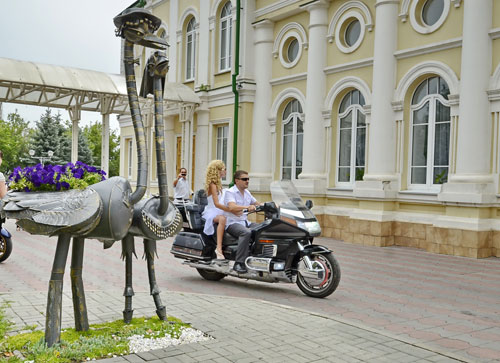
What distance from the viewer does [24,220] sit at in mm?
4059

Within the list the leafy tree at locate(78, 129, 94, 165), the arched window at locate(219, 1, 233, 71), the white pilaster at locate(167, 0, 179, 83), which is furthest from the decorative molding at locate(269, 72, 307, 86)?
the leafy tree at locate(78, 129, 94, 165)

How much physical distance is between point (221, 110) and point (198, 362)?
1625cm

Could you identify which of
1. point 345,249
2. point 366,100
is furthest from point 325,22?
point 345,249

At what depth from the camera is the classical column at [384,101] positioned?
1341 cm

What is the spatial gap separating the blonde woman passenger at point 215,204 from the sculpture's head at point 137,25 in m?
3.34

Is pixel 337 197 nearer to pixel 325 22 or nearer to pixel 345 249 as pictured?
pixel 345 249

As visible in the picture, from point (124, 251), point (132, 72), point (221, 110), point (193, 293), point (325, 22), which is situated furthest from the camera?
point (221, 110)

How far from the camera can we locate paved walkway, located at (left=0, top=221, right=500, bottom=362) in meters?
4.69

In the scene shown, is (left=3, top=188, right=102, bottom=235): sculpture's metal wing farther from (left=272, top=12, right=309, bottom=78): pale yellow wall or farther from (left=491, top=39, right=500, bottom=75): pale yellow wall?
(left=272, top=12, right=309, bottom=78): pale yellow wall

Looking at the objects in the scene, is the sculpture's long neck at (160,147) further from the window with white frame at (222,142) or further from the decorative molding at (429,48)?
the window with white frame at (222,142)

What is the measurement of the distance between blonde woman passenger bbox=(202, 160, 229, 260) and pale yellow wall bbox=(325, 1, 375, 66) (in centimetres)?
817

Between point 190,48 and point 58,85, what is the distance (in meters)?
7.67


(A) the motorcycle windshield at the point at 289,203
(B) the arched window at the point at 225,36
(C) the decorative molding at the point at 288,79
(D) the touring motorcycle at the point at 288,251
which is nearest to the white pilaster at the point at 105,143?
(B) the arched window at the point at 225,36

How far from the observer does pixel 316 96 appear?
1569 centimetres
